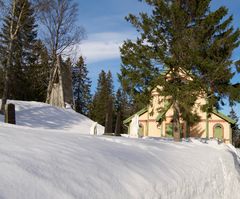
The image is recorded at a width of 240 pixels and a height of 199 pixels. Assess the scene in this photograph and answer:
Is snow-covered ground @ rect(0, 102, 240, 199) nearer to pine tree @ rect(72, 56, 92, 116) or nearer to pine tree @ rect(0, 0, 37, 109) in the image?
pine tree @ rect(0, 0, 37, 109)

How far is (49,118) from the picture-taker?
23.3 metres

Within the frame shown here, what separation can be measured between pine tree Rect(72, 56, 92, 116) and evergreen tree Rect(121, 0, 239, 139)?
3525cm

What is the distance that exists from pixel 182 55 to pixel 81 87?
40.4 meters

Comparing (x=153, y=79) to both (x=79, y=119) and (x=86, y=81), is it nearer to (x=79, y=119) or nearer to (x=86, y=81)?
(x=79, y=119)

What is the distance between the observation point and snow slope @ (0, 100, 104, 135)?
21297 millimetres

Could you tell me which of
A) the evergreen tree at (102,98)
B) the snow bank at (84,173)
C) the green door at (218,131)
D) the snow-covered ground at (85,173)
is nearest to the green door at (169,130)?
the green door at (218,131)

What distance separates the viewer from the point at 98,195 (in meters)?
3.79

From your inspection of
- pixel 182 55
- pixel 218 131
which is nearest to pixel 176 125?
pixel 182 55

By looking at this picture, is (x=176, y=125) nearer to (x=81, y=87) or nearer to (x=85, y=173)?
(x=85, y=173)

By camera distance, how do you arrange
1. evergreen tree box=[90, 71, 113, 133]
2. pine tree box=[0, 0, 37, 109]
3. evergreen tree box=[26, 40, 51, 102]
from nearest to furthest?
1. pine tree box=[0, 0, 37, 109]
2. evergreen tree box=[26, 40, 51, 102]
3. evergreen tree box=[90, 71, 113, 133]

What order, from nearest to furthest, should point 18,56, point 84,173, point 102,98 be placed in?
point 84,173
point 18,56
point 102,98

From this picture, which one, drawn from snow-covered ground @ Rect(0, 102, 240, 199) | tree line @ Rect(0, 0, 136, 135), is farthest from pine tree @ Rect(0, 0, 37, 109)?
snow-covered ground @ Rect(0, 102, 240, 199)

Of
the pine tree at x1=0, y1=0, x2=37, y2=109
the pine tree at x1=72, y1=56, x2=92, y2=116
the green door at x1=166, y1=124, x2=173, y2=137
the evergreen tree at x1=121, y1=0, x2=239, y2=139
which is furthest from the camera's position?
the pine tree at x1=72, y1=56, x2=92, y2=116

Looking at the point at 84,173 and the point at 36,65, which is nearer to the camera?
the point at 84,173
